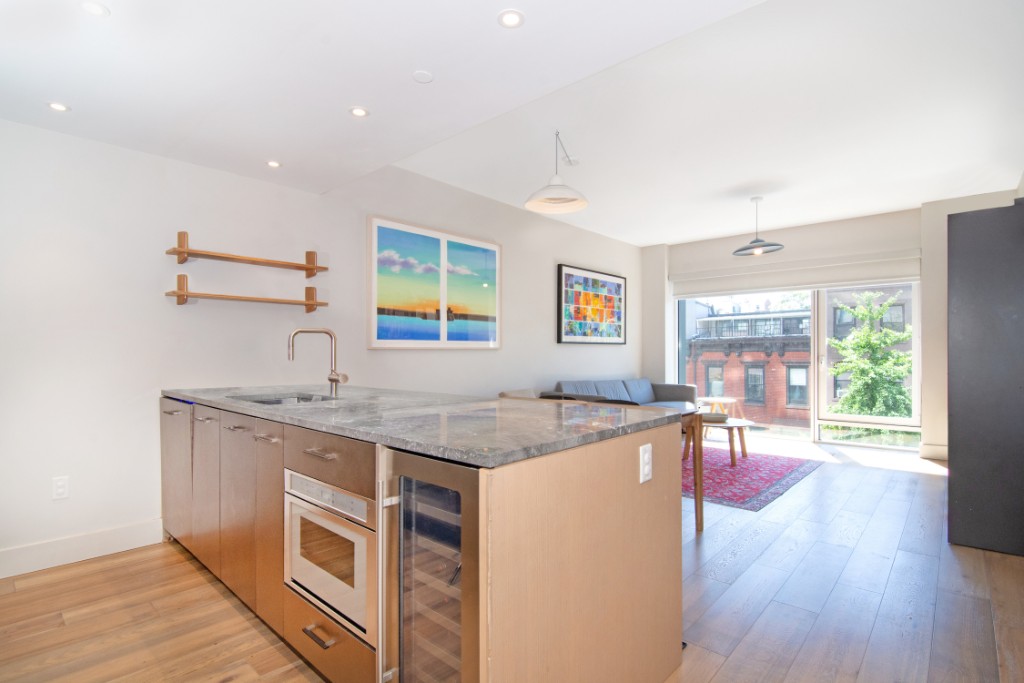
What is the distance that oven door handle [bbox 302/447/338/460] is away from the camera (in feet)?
4.69

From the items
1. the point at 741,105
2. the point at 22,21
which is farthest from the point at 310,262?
the point at 741,105

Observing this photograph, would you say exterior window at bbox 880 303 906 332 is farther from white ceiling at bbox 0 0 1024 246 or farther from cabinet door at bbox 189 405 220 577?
cabinet door at bbox 189 405 220 577

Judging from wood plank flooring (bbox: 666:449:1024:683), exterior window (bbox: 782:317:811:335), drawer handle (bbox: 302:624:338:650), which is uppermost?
exterior window (bbox: 782:317:811:335)

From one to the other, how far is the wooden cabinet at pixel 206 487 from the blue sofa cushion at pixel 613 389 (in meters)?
4.06

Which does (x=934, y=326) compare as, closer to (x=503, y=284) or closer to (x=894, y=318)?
(x=894, y=318)

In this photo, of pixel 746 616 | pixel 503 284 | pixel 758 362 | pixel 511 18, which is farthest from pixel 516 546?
pixel 758 362

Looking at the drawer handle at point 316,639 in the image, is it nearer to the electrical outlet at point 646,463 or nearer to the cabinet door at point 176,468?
the electrical outlet at point 646,463

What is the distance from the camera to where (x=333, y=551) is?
4.79 ft

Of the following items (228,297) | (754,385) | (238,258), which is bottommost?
(754,385)

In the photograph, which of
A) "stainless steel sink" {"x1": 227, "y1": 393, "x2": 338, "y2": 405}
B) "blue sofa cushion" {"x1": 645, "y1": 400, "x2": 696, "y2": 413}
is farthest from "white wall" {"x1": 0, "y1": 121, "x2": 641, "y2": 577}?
"blue sofa cushion" {"x1": 645, "y1": 400, "x2": 696, "y2": 413}

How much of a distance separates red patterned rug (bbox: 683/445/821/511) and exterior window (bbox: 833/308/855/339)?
1871 mm

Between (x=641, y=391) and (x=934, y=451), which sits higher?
(x=641, y=391)

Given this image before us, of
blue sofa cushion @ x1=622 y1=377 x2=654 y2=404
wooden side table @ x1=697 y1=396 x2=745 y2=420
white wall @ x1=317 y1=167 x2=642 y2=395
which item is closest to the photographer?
white wall @ x1=317 y1=167 x2=642 y2=395

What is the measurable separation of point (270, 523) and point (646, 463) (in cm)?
138
